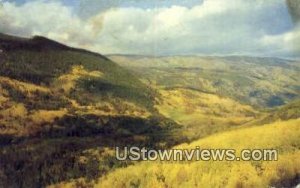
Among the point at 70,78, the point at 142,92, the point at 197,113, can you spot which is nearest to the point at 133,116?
the point at 142,92

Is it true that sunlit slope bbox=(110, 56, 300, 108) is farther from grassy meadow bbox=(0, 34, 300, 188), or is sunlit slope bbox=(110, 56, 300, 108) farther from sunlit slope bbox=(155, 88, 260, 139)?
sunlit slope bbox=(155, 88, 260, 139)

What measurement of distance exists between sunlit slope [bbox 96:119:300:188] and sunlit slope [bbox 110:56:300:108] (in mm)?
696

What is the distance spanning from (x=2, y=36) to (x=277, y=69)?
168 inches

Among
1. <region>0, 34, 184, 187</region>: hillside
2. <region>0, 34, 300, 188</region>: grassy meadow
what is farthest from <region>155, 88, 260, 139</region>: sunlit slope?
<region>0, 34, 184, 187</region>: hillside

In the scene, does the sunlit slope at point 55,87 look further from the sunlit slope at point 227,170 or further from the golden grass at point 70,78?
the sunlit slope at point 227,170

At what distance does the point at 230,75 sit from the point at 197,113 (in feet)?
2.96

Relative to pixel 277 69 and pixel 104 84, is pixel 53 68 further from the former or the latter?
pixel 277 69

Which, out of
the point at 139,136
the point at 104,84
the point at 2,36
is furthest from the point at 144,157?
the point at 2,36

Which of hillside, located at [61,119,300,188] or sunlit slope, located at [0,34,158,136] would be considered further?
sunlit slope, located at [0,34,158,136]

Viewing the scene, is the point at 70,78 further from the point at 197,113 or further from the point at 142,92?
the point at 197,113

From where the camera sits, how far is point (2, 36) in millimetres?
10766

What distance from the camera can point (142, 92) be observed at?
432 inches

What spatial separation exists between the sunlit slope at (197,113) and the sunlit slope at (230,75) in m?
0.16

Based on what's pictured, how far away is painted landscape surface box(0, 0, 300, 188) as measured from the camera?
1048 cm
